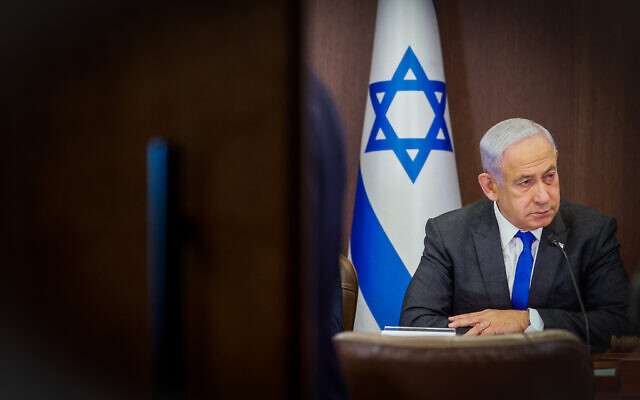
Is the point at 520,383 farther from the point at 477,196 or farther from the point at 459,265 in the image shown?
the point at 477,196

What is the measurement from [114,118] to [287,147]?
99mm

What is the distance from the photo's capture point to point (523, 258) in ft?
6.66

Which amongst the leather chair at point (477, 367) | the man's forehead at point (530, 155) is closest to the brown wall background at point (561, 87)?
the man's forehead at point (530, 155)

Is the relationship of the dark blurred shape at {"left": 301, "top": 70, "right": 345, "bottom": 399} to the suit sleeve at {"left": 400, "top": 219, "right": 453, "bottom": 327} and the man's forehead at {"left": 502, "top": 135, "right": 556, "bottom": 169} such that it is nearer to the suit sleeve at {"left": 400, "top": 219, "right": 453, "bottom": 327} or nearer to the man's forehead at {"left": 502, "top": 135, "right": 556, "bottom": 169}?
the suit sleeve at {"left": 400, "top": 219, "right": 453, "bottom": 327}

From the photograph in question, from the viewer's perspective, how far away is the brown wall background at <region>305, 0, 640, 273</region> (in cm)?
261

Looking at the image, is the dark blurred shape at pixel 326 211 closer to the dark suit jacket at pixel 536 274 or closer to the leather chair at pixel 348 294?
the dark suit jacket at pixel 536 274

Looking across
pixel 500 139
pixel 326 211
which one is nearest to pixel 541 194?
pixel 500 139

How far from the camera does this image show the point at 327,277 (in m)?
0.66

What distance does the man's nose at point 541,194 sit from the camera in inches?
83.2

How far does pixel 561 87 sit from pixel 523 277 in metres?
1.16

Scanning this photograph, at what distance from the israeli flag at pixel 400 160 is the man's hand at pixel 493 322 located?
0.71 m

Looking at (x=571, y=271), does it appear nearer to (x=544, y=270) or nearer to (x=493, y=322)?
(x=544, y=270)

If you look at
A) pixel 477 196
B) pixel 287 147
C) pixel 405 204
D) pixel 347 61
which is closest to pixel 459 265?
pixel 405 204

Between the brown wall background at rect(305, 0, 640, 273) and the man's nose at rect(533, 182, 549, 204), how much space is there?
559mm
